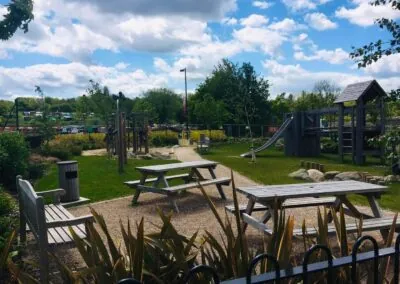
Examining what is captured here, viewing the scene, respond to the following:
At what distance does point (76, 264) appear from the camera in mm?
4566

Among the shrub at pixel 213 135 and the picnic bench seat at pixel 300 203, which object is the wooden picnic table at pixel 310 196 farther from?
the shrub at pixel 213 135

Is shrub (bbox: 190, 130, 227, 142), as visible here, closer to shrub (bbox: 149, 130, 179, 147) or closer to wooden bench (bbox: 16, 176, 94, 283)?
shrub (bbox: 149, 130, 179, 147)

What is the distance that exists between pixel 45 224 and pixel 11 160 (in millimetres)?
6496

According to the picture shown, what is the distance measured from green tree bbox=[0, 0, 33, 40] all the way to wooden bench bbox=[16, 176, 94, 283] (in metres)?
2.89

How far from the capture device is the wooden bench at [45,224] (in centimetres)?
355

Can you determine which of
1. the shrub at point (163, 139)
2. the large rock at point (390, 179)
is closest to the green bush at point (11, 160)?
the large rock at point (390, 179)

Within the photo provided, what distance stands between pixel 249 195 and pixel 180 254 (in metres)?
3.08

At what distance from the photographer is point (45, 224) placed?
3.58 meters

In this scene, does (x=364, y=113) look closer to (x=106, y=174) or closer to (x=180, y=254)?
(x=106, y=174)

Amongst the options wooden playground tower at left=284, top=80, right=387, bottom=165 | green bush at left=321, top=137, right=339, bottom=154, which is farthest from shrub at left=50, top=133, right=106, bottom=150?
green bush at left=321, top=137, right=339, bottom=154

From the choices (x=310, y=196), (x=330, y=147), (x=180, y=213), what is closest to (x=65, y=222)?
(x=310, y=196)

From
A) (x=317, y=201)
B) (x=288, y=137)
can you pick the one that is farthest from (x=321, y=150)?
(x=317, y=201)

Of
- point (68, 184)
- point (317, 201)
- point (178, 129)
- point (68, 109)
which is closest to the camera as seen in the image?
point (317, 201)

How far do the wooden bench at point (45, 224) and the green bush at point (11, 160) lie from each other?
3796mm
